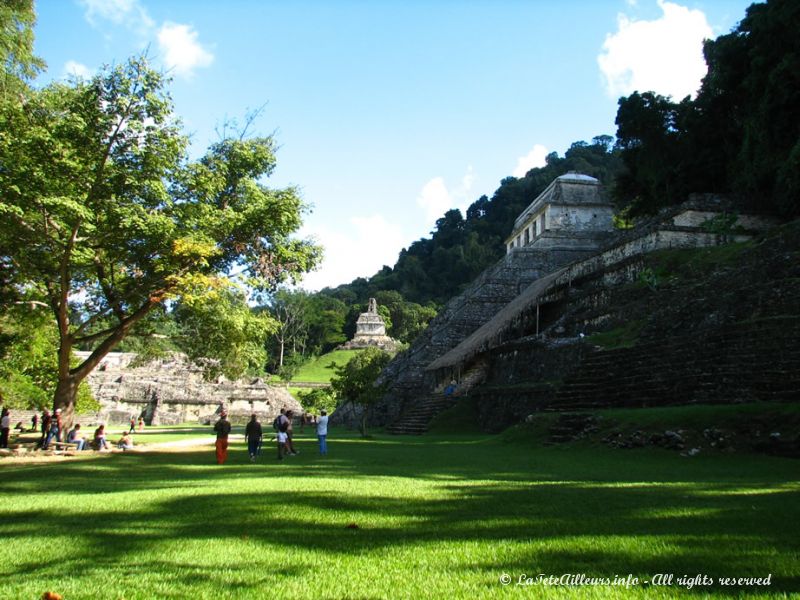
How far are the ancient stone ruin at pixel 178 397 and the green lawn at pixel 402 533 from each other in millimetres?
30928

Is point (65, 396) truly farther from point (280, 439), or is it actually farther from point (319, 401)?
point (319, 401)

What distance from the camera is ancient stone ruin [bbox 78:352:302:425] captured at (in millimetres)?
37344

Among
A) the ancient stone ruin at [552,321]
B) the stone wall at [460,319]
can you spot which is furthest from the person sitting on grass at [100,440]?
the stone wall at [460,319]

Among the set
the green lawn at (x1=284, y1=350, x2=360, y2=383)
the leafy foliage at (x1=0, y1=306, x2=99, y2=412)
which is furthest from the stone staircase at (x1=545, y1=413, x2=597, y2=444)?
the green lawn at (x1=284, y1=350, x2=360, y2=383)

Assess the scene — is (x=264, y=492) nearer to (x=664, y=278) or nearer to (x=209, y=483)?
(x=209, y=483)

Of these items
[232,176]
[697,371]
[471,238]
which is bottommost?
[697,371]

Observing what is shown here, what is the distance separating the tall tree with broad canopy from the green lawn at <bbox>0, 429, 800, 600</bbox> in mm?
6227

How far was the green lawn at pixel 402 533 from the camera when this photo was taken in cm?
326

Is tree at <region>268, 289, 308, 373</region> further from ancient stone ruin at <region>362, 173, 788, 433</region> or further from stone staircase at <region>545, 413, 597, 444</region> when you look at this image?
stone staircase at <region>545, 413, 597, 444</region>

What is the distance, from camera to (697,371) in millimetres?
12344

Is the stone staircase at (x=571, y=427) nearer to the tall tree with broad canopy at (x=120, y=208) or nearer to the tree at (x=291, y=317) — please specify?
the tall tree with broad canopy at (x=120, y=208)

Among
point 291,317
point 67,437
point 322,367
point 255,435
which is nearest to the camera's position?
point 255,435

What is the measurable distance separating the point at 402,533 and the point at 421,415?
18.5m

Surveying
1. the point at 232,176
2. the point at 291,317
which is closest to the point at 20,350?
the point at 232,176
